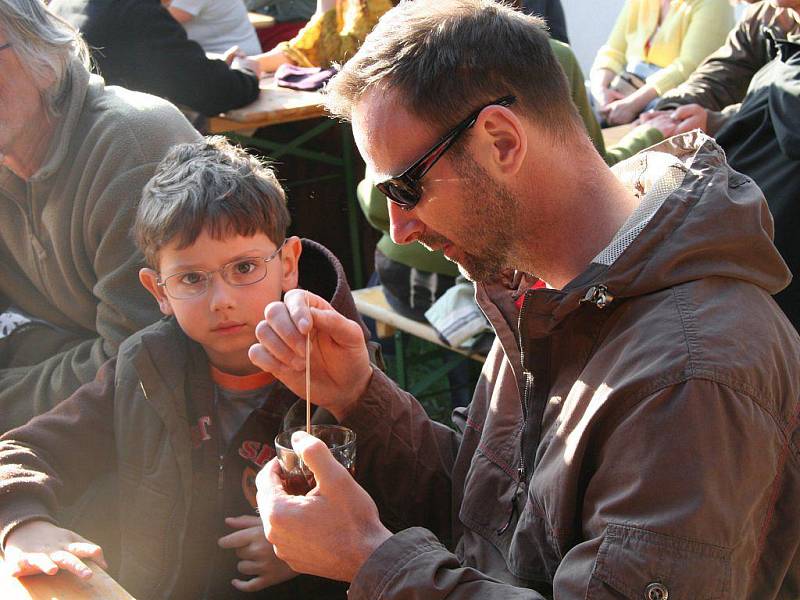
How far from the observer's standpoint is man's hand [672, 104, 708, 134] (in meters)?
3.89

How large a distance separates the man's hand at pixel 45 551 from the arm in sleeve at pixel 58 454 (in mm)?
48

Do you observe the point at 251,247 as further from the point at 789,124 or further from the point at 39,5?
the point at 789,124

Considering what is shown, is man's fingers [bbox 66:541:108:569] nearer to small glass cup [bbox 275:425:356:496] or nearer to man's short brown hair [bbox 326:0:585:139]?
small glass cup [bbox 275:425:356:496]

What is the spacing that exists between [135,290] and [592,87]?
4.76 meters

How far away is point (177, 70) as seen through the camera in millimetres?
4664

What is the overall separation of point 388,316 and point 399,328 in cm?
6

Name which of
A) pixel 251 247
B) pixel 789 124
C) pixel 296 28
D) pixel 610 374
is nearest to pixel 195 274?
pixel 251 247

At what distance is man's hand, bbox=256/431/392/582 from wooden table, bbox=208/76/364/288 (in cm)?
335

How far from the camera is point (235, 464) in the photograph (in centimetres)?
226

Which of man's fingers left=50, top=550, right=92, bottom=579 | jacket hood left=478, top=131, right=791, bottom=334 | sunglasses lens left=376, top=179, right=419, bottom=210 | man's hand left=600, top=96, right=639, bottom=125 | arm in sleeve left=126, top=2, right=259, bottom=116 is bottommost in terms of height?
man's hand left=600, top=96, right=639, bottom=125

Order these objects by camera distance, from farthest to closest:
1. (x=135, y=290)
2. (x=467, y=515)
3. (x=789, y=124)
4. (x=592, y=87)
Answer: (x=592, y=87)
(x=789, y=124)
(x=135, y=290)
(x=467, y=515)

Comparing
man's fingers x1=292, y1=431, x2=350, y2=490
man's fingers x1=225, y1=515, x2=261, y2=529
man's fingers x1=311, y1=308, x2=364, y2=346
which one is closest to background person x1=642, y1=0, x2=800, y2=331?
man's fingers x1=311, y1=308, x2=364, y2=346

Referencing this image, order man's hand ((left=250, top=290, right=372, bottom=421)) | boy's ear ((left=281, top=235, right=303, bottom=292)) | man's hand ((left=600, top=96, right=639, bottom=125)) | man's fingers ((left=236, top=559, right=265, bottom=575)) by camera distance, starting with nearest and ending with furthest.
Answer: man's hand ((left=250, top=290, right=372, bottom=421))
man's fingers ((left=236, top=559, right=265, bottom=575))
boy's ear ((left=281, top=235, right=303, bottom=292))
man's hand ((left=600, top=96, right=639, bottom=125))

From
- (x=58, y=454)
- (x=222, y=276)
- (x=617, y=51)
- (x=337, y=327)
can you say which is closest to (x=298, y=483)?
(x=337, y=327)
